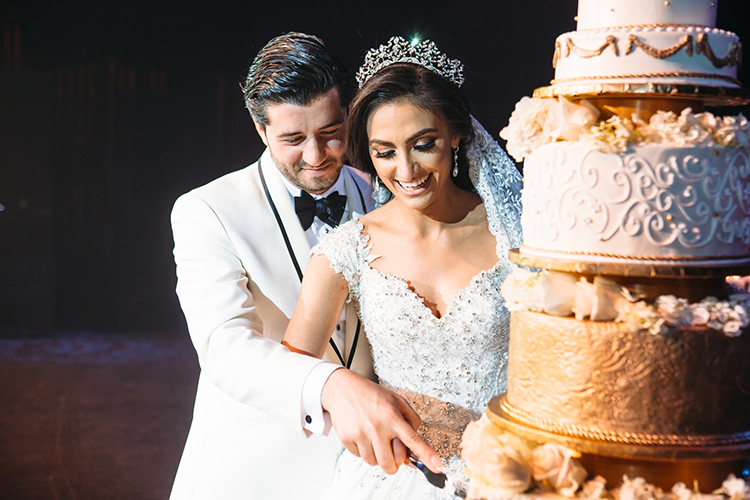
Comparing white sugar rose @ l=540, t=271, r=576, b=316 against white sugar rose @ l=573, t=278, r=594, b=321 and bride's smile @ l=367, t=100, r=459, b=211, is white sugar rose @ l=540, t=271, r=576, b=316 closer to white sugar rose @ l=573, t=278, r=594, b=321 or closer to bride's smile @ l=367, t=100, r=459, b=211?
white sugar rose @ l=573, t=278, r=594, b=321

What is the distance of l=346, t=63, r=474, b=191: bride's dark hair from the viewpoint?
7.09 feet

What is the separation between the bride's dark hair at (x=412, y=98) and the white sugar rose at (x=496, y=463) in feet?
3.46

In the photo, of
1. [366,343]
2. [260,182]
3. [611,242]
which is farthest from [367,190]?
[611,242]

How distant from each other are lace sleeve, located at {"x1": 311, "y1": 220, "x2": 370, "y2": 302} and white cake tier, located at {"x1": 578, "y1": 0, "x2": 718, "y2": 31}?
110 centimetres

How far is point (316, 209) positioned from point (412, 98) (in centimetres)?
64

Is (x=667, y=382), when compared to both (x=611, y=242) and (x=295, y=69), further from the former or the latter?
(x=295, y=69)

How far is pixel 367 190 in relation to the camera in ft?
9.36

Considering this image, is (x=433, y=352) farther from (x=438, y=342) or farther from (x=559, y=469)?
(x=559, y=469)

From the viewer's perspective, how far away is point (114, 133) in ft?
20.2

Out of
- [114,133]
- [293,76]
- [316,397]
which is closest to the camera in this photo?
[316,397]

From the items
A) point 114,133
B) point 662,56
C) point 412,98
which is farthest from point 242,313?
point 114,133

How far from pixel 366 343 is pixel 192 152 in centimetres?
414

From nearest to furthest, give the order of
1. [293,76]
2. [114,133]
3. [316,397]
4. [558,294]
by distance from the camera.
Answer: [558,294] < [316,397] < [293,76] < [114,133]

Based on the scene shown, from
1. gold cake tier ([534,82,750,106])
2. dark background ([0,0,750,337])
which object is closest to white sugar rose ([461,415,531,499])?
gold cake tier ([534,82,750,106])
